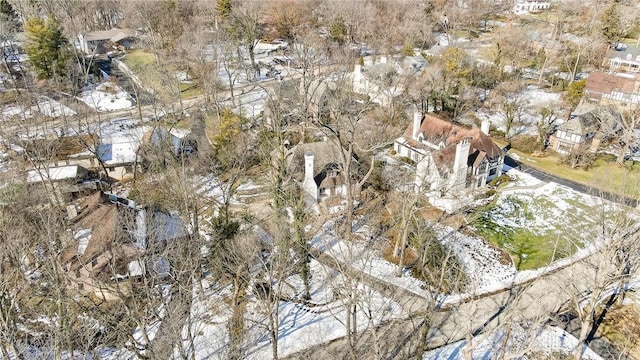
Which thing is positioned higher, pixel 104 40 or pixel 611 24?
pixel 611 24

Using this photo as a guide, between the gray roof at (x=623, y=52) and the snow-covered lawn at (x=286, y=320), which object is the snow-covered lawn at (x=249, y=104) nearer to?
the snow-covered lawn at (x=286, y=320)

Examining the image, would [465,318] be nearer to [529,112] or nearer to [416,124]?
[416,124]

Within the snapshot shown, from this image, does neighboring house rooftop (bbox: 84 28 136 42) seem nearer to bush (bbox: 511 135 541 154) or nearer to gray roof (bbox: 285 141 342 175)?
gray roof (bbox: 285 141 342 175)

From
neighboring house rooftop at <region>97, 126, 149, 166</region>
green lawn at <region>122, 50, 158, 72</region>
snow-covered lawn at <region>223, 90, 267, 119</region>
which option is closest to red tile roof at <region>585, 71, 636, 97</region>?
snow-covered lawn at <region>223, 90, 267, 119</region>

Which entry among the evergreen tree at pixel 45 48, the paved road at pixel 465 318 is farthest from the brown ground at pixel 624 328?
the evergreen tree at pixel 45 48

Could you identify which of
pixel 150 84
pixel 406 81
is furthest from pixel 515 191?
pixel 150 84

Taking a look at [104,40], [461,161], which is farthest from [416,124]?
[104,40]
